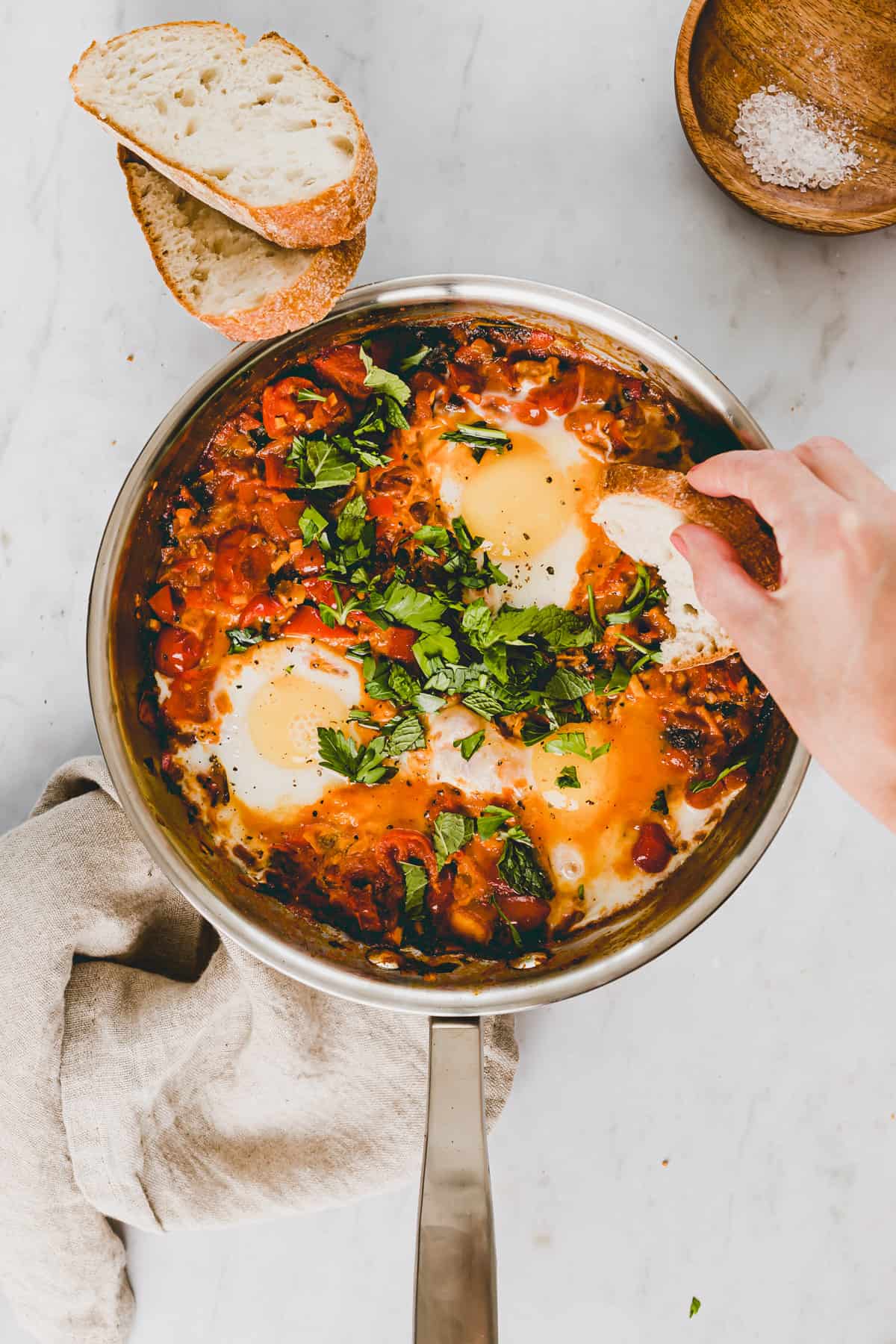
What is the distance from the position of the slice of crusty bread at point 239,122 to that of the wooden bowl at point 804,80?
100cm

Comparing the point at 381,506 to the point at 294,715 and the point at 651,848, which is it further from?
the point at 651,848

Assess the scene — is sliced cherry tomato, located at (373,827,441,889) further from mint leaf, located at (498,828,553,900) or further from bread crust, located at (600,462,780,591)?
bread crust, located at (600,462,780,591)

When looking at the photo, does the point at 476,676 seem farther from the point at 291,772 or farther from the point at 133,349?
the point at 133,349

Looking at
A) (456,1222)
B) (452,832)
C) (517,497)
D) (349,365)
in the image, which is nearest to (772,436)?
(517,497)

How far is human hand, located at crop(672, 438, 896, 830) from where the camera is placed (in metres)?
1.93

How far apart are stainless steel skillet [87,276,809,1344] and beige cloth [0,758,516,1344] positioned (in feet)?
0.87

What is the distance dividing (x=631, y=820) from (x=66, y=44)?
114 inches

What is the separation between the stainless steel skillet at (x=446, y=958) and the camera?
236cm

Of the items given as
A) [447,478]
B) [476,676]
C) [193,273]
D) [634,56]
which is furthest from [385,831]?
[634,56]

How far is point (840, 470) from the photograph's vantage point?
81.7 inches

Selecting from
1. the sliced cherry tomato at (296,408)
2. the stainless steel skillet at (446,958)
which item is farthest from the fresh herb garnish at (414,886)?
the sliced cherry tomato at (296,408)

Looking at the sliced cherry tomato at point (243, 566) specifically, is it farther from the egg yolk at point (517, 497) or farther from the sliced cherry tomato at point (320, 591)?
the egg yolk at point (517, 497)

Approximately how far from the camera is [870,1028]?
9.80 ft

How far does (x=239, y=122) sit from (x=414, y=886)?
6.89 ft
